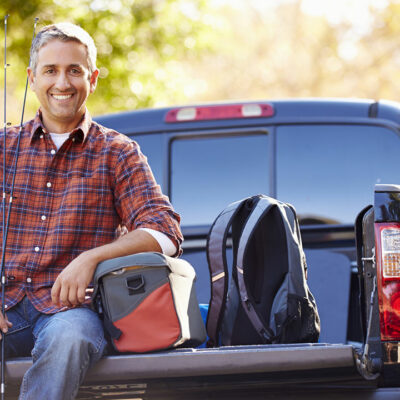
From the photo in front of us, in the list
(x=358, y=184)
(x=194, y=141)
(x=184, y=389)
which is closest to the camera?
(x=184, y=389)

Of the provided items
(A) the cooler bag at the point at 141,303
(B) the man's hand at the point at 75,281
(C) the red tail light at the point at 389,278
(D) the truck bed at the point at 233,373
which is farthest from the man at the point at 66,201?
(C) the red tail light at the point at 389,278

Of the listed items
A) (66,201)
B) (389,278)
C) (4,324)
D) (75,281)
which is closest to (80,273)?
(75,281)

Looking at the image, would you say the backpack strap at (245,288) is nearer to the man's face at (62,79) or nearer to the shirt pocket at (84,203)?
the shirt pocket at (84,203)

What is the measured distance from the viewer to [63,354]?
283 cm

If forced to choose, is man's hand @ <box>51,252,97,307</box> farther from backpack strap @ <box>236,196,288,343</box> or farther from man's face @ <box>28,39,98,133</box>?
man's face @ <box>28,39,98,133</box>

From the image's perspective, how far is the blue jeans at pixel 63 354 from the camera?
281 cm

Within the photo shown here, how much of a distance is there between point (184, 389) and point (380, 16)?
2541 centimetres

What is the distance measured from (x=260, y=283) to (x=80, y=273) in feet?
2.44

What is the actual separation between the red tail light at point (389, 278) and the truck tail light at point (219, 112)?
190cm

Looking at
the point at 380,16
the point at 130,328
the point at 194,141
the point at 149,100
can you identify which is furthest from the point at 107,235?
the point at 380,16

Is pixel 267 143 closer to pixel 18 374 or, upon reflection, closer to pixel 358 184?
pixel 358 184

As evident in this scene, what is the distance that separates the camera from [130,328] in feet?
9.55

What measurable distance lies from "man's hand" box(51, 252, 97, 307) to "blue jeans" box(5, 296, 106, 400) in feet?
0.19

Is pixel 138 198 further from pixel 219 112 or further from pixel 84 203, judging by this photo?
pixel 219 112
